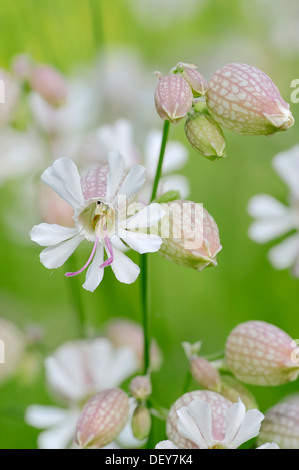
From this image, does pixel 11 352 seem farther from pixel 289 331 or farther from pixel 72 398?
pixel 289 331

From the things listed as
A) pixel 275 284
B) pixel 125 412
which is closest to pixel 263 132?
pixel 125 412

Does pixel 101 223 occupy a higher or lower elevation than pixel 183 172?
lower

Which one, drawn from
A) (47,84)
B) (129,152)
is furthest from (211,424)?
(47,84)

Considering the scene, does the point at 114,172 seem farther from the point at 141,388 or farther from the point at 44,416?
the point at 44,416

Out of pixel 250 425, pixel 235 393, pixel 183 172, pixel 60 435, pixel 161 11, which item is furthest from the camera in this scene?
pixel 161 11

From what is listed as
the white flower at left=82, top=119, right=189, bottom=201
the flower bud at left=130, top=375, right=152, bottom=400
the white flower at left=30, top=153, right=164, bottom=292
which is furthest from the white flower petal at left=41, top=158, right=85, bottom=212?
the white flower at left=82, top=119, right=189, bottom=201

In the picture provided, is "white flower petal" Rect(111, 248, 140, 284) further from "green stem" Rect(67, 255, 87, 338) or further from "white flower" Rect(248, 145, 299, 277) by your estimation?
"white flower" Rect(248, 145, 299, 277)
